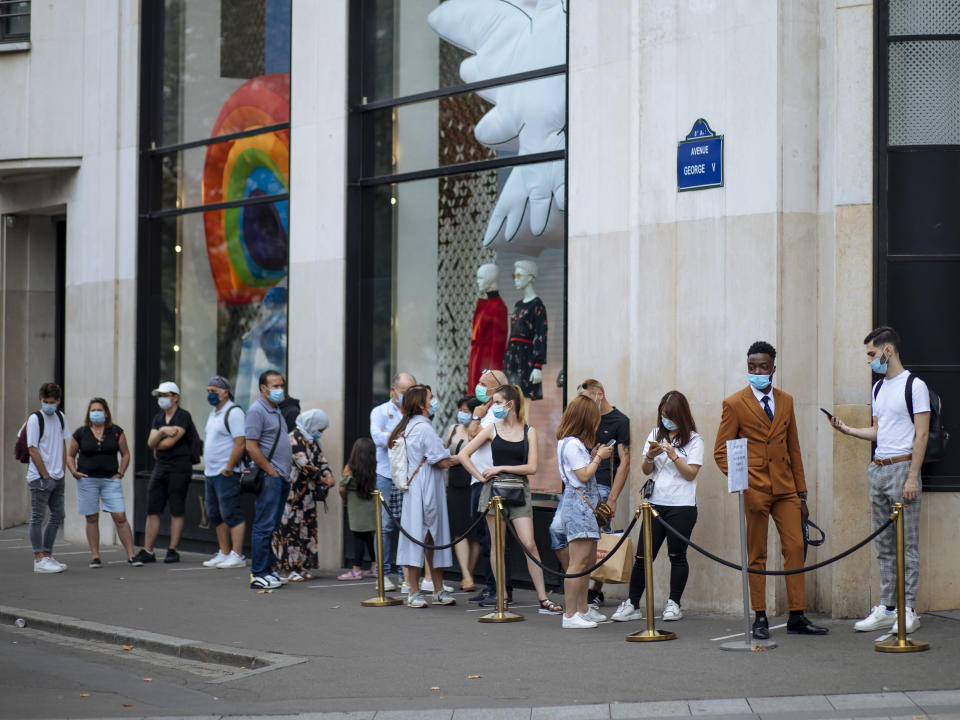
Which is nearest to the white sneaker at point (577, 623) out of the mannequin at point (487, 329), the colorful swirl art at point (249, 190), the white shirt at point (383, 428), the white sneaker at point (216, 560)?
the white shirt at point (383, 428)

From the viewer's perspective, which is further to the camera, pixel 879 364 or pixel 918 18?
pixel 918 18

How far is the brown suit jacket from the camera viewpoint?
361 inches

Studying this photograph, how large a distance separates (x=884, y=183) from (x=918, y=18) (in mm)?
1329

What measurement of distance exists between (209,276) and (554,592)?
6954mm

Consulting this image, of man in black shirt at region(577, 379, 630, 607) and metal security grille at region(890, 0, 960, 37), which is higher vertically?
metal security grille at region(890, 0, 960, 37)

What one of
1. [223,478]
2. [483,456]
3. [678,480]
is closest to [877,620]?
[678,480]

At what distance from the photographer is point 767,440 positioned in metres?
9.19

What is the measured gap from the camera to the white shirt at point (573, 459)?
31.7 feet

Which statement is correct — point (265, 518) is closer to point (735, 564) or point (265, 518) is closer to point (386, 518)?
point (386, 518)

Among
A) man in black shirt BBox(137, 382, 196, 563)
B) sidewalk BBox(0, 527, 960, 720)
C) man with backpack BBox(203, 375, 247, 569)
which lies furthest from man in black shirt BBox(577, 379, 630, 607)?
man in black shirt BBox(137, 382, 196, 563)

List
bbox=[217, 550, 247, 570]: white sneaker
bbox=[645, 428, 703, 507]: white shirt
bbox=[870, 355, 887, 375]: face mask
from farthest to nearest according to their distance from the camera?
bbox=[217, 550, 247, 570]: white sneaker
bbox=[645, 428, 703, 507]: white shirt
bbox=[870, 355, 887, 375]: face mask

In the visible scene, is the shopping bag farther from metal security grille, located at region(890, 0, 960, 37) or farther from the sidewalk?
metal security grille, located at region(890, 0, 960, 37)

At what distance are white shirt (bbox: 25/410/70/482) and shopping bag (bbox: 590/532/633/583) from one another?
652 centimetres

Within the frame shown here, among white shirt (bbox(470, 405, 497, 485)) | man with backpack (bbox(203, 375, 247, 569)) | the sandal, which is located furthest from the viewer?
man with backpack (bbox(203, 375, 247, 569))
